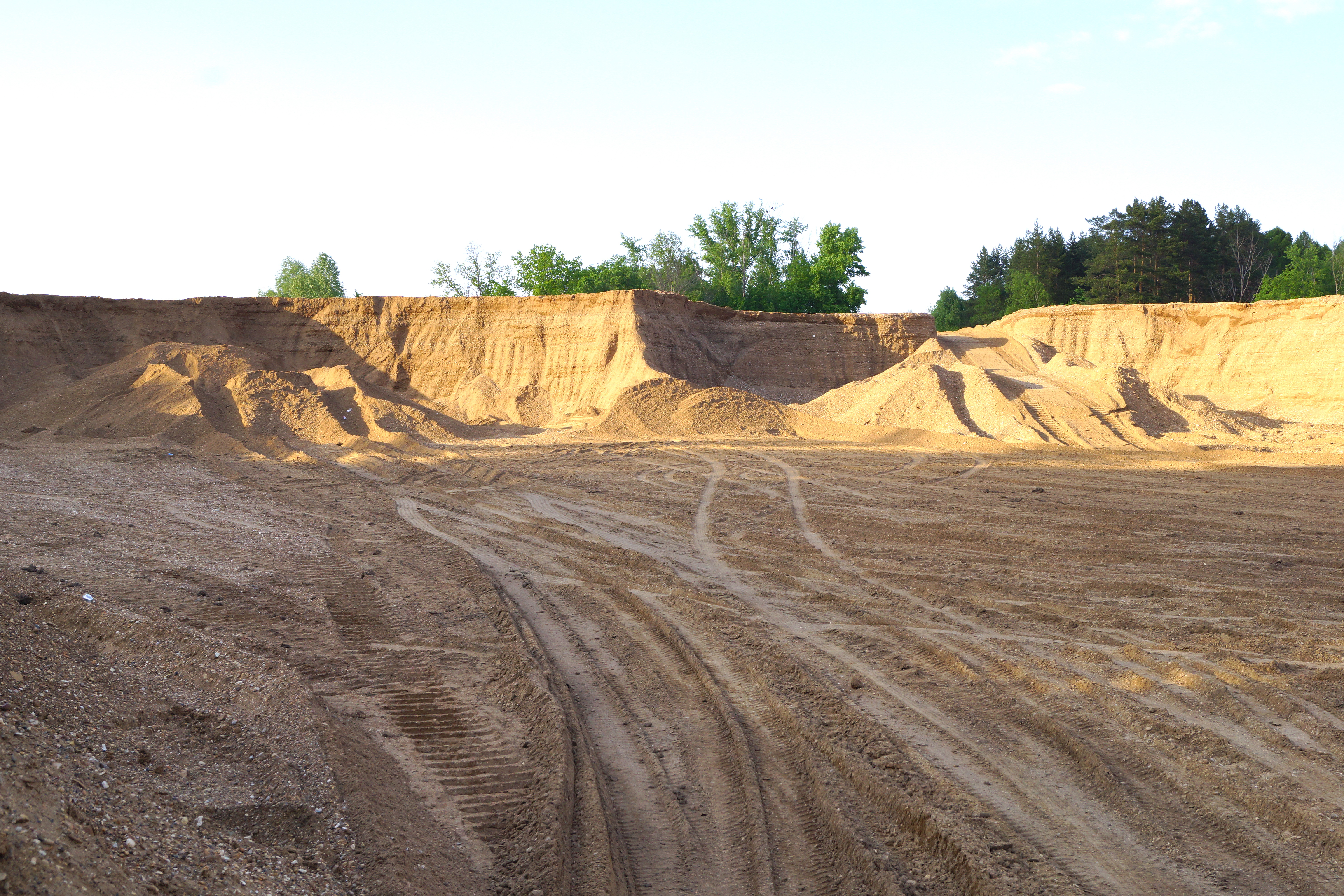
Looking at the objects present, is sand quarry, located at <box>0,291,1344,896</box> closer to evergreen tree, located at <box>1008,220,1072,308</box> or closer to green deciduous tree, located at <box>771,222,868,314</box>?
green deciduous tree, located at <box>771,222,868,314</box>

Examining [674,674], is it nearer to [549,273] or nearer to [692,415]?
[692,415]

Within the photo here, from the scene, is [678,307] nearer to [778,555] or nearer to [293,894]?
[778,555]

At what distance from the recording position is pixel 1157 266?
5153 cm

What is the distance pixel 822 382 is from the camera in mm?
35375

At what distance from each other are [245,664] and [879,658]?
476 cm

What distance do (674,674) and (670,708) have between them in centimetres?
62

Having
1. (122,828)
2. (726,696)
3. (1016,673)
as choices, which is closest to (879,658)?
(1016,673)

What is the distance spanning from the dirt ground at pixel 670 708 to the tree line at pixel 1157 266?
137ft

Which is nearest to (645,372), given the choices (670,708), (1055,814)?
(670,708)

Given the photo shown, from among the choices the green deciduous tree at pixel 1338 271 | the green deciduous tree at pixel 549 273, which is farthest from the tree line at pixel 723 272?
the green deciduous tree at pixel 1338 271

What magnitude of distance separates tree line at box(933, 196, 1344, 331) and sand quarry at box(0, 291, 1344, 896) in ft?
123

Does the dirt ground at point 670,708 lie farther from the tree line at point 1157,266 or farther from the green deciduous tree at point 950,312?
the green deciduous tree at point 950,312

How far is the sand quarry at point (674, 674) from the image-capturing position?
3986 mm

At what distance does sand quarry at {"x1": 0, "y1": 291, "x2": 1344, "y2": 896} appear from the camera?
3.99 metres
